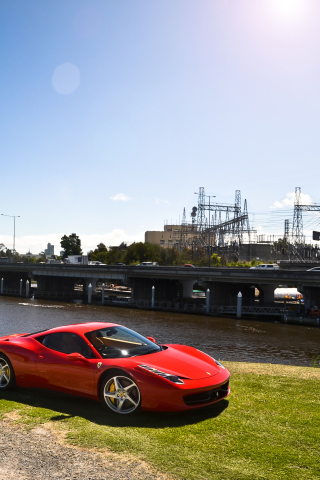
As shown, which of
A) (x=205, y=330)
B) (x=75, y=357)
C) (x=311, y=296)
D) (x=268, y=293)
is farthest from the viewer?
(x=268, y=293)

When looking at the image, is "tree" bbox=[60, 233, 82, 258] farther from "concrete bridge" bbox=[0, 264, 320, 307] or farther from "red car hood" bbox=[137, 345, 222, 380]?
"red car hood" bbox=[137, 345, 222, 380]

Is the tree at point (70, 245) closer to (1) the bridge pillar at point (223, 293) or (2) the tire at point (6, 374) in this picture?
(1) the bridge pillar at point (223, 293)

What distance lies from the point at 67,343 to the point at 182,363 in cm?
221

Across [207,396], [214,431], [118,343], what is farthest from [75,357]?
[214,431]

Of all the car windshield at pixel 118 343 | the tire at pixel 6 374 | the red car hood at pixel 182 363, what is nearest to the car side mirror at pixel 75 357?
the car windshield at pixel 118 343

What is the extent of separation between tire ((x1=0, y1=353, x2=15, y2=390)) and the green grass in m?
0.19

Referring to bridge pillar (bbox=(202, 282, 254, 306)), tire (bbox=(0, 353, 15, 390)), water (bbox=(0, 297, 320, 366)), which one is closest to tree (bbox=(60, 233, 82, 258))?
water (bbox=(0, 297, 320, 366))

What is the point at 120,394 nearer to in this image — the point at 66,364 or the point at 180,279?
the point at 66,364

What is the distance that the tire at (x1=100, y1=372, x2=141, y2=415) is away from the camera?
695cm

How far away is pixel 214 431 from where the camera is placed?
622 centimetres

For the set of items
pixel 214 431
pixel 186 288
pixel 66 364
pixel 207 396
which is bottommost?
pixel 186 288

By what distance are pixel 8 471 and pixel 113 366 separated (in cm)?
245

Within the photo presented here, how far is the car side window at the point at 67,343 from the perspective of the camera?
784 cm

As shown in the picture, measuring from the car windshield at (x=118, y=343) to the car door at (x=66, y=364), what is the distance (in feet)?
0.73
